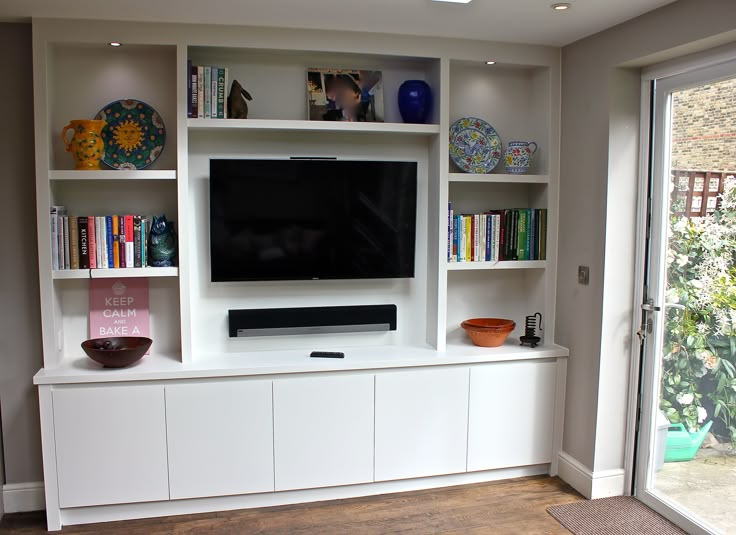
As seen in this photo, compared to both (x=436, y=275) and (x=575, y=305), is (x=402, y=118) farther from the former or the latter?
(x=575, y=305)

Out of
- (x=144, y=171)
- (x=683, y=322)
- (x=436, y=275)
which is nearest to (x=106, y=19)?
(x=144, y=171)

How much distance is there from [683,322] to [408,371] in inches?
53.0

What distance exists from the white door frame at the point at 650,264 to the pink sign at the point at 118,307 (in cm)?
256

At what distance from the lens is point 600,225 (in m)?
3.09

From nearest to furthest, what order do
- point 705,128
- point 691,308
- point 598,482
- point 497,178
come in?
point 705,128 → point 691,308 → point 598,482 → point 497,178

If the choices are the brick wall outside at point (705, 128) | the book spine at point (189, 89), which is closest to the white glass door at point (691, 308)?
the brick wall outside at point (705, 128)

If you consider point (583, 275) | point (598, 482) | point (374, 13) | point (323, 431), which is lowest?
point (598, 482)

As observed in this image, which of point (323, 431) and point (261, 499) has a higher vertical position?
point (323, 431)

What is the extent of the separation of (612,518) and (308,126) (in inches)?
96.7

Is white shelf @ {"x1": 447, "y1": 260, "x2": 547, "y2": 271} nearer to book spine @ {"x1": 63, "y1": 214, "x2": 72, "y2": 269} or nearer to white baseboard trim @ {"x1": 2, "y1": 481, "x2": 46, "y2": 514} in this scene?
book spine @ {"x1": 63, "y1": 214, "x2": 72, "y2": 269}

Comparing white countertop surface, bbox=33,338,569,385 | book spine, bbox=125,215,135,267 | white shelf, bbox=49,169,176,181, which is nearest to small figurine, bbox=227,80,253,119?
white shelf, bbox=49,169,176,181

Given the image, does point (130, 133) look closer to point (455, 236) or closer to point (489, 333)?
point (455, 236)

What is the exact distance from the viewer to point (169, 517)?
9.87 feet

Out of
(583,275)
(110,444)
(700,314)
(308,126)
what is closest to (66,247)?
(110,444)
